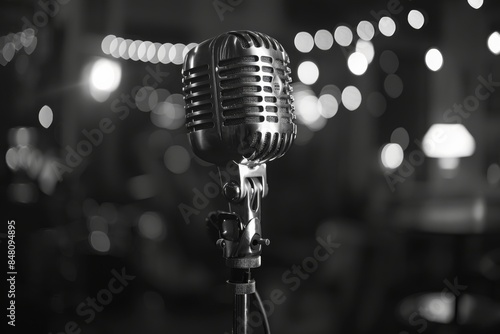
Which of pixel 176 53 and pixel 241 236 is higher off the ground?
pixel 176 53

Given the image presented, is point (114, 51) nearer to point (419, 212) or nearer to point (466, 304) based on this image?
point (419, 212)

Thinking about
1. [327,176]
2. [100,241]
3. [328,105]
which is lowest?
[100,241]

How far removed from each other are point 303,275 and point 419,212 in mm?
696

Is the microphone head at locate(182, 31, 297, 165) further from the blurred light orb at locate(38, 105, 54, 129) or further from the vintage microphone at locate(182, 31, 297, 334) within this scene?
the blurred light orb at locate(38, 105, 54, 129)

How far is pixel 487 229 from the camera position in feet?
8.66

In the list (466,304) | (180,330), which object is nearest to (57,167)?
(180,330)

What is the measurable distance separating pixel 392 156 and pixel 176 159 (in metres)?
1.12

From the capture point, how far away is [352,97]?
2.62 m

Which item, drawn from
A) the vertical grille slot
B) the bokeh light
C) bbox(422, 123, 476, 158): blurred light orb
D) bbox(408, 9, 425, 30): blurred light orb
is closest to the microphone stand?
the vertical grille slot

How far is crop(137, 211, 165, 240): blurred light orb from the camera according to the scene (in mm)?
2375

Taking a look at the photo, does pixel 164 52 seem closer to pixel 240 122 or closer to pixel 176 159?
pixel 176 159

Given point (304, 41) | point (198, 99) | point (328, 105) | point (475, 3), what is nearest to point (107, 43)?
point (304, 41)

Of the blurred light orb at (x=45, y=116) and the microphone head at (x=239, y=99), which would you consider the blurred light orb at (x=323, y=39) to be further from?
the microphone head at (x=239, y=99)

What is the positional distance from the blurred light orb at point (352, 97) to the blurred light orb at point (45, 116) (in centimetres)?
144
